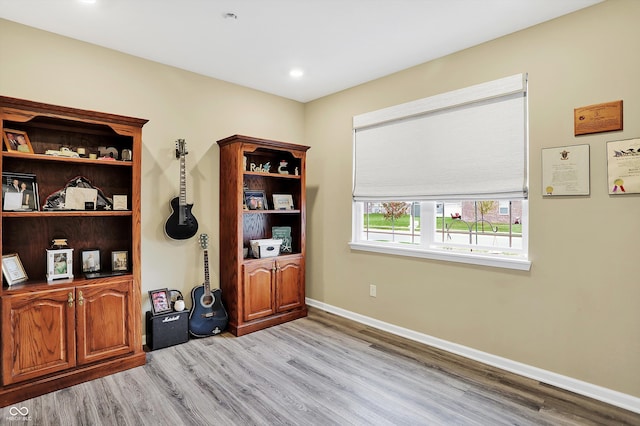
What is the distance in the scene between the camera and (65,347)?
249 centimetres

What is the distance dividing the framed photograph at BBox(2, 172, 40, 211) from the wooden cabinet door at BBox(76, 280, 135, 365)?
73 centimetres

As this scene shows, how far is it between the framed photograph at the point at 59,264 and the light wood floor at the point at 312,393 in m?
0.84

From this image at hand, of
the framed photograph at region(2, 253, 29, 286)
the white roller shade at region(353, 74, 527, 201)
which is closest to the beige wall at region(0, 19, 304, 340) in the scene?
the framed photograph at region(2, 253, 29, 286)

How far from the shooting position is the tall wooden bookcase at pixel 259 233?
3.48 meters

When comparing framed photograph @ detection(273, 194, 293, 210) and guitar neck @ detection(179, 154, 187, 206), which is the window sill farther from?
guitar neck @ detection(179, 154, 187, 206)

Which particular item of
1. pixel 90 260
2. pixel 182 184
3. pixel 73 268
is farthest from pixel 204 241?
pixel 73 268

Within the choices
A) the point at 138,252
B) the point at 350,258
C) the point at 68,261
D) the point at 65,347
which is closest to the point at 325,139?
the point at 350,258

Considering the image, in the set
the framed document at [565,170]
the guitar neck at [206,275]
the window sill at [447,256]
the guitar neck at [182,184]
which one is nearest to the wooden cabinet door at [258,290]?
the guitar neck at [206,275]

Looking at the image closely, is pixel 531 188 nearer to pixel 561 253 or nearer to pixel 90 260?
pixel 561 253

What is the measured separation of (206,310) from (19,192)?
6.03 feet

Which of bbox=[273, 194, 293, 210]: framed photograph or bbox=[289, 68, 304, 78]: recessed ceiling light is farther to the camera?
bbox=[273, 194, 293, 210]: framed photograph

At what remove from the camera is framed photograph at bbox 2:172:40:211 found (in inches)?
94.6

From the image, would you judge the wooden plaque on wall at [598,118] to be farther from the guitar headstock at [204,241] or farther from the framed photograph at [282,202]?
the guitar headstock at [204,241]

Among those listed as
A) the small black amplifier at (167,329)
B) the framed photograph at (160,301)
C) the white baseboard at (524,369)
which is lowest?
the white baseboard at (524,369)
